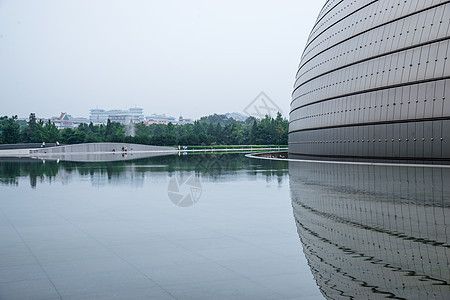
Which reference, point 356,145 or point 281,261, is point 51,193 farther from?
point 356,145

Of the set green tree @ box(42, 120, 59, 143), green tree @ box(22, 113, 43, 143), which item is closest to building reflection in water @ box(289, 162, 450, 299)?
green tree @ box(42, 120, 59, 143)

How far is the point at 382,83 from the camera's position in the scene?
3291 cm

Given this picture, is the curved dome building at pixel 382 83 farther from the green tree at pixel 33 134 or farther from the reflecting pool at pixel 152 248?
the green tree at pixel 33 134

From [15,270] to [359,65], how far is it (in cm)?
3295

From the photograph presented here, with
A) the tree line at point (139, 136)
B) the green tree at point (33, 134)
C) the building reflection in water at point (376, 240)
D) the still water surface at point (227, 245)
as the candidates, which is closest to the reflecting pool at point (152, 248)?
the still water surface at point (227, 245)

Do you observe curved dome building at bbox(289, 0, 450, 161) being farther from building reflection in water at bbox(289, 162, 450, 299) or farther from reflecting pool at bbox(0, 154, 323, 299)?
reflecting pool at bbox(0, 154, 323, 299)

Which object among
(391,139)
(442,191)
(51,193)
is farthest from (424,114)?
(51,193)

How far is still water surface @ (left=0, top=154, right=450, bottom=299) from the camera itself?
5.60 meters

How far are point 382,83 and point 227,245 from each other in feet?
90.2

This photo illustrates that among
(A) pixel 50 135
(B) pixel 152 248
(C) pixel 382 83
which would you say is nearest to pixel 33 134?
(A) pixel 50 135

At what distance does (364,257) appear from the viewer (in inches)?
273

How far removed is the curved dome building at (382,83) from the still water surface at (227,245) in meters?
15.3

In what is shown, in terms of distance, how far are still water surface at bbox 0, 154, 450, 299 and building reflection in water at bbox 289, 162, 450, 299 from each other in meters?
0.02

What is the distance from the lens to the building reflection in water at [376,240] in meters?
5.62
